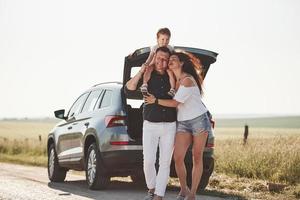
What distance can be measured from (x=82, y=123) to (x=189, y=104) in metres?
4.04

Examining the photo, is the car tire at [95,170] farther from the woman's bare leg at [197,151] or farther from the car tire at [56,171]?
the woman's bare leg at [197,151]

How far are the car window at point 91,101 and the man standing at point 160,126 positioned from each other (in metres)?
3.62

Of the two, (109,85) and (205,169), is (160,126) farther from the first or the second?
(109,85)

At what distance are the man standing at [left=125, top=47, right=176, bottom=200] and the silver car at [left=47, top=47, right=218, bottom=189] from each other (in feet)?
4.85

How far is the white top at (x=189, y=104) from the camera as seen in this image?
837 cm

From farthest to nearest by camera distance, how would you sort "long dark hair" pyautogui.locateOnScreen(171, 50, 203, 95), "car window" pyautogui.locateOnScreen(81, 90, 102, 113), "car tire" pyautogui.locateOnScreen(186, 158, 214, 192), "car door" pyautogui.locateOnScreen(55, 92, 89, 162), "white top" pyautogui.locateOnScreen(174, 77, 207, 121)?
1. "car door" pyautogui.locateOnScreen(55, 92, 89, 162)
2. "car window" pyautogui.locateOnScreen(81, 90, 102, 113)
3. "car tire" pyautogui.locateOnScreen(186, 158, 214, 192)
4. "long dark hair" pyautogui.locateOnScreen(171, 50, 203, 95)
5. "white top" pyautogui.locateOnScreen(174, 77, 207, 121)

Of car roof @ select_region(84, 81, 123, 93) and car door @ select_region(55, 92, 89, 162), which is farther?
car door @ select_region(55, 92, 89, 162)

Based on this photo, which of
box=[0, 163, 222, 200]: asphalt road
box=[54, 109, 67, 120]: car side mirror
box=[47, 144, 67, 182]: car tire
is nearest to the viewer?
box=[0, 163, 222, 200]: asphalt road

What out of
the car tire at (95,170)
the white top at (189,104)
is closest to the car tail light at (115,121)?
the car tire at (95,170)

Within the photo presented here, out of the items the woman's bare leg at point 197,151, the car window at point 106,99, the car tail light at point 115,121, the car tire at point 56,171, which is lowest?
the car tire at point 56,171

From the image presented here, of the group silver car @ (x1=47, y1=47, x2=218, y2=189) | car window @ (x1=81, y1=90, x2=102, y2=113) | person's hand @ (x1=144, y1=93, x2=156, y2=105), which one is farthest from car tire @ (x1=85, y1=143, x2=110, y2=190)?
person's hand @ (x1=144, y1=93, x2=156, y2=105)

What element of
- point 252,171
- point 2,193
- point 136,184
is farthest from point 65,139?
point 252,171

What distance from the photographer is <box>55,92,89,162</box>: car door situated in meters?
12.8

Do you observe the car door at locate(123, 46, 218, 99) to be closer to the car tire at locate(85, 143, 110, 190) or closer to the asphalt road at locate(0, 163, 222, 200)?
the car tire at locate(85, 143, 110, 190)
